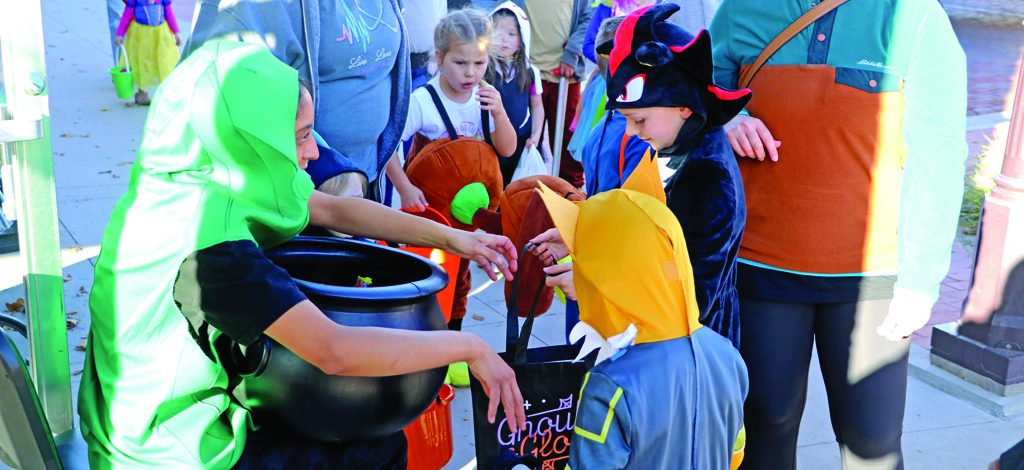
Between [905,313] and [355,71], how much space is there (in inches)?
72.9

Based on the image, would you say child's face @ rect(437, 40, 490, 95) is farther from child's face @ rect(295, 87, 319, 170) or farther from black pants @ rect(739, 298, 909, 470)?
child's face @ rect(295, 87, 319, 170)

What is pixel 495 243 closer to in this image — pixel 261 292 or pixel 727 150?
pixel 727 150

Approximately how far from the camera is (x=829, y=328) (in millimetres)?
2773

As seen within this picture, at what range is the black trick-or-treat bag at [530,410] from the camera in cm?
262

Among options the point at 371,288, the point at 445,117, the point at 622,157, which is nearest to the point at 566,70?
the point at 445,117

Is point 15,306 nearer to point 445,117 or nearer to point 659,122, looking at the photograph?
point 445,117

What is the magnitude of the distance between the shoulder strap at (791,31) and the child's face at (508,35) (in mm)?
2704

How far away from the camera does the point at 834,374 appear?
2785 millimetres

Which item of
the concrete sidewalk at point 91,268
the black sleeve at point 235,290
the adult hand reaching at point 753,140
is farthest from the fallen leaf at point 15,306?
the adult hand reaching at point 753,140

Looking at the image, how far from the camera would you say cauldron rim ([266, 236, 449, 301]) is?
2.01 m

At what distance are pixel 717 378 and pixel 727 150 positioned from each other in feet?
1.92

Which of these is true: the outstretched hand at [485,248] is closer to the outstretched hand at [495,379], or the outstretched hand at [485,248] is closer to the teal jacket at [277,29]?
the outstretched hand at [495,379]

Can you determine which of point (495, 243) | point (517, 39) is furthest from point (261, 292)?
point (517, 39)

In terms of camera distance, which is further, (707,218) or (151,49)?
(151,49)
